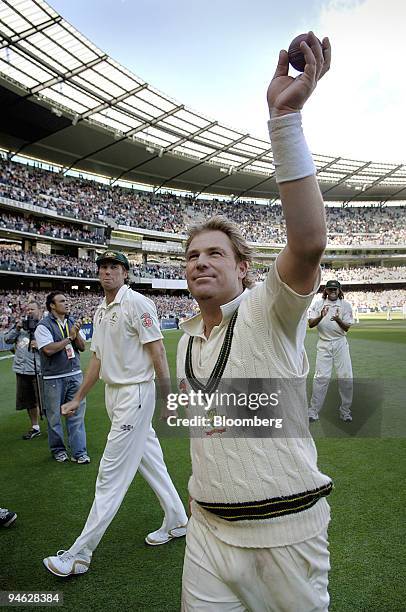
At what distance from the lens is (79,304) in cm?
3791

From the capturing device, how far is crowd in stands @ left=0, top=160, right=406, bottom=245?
3931 centimetres

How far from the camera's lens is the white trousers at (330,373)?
23.2 feet

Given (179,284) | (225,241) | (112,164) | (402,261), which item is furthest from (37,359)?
(402,261)

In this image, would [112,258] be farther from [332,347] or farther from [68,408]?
[332,347]

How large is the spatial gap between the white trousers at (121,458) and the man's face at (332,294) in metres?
4.54

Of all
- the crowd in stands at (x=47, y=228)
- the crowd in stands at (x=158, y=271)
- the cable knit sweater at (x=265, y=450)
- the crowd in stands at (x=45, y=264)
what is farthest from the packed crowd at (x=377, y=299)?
the cable knit sweater at (x=265, y=450)

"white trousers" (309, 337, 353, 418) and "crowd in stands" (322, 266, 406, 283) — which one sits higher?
"crowd in stands" (322, 266, 406, 283)

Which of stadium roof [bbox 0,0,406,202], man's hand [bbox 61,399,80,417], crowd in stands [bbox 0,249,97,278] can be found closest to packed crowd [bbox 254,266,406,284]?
stadium roof [bbox 0,0,406,202]

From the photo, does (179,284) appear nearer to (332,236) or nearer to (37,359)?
(332,236)

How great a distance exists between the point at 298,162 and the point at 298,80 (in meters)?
0.23

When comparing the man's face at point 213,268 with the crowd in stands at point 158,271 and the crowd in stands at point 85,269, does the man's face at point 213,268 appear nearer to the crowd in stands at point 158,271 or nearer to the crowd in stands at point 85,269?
the crowd in stands at point 85,269

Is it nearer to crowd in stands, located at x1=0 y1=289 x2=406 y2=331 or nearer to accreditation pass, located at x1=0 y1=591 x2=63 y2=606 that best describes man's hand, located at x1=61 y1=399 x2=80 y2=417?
accreditation pass, located at x1=0 y1=591 x2=63 y2=606

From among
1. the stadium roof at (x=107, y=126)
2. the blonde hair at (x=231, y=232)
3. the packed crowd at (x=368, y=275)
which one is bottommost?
the blonde hair at (x=231, y=232)

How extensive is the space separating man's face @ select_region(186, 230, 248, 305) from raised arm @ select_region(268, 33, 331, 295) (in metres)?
0.48
